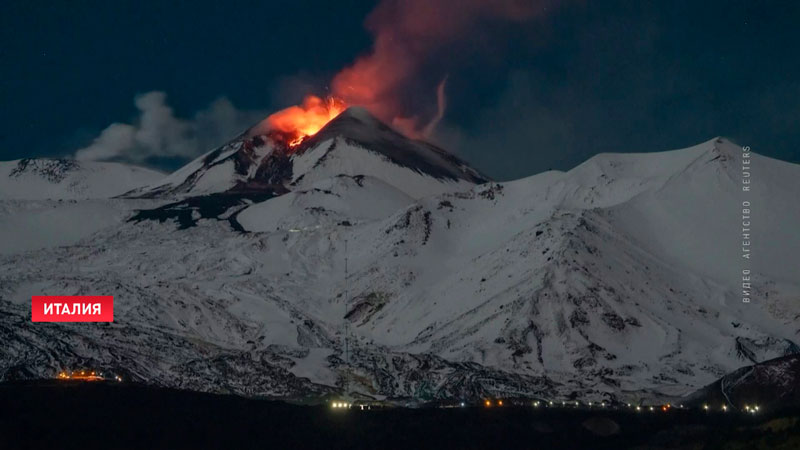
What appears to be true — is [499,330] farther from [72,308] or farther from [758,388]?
[72,308]

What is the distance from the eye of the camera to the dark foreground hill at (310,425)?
92750mm

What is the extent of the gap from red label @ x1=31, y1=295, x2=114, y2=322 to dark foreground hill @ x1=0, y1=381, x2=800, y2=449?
64.6m

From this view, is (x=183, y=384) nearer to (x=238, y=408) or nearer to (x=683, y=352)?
(x=238, y=408)

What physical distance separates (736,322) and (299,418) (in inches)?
3654

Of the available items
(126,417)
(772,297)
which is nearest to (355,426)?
(126,417)

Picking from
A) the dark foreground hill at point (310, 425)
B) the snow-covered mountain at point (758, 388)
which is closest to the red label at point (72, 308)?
the dark foreground hill at point (310, 425)

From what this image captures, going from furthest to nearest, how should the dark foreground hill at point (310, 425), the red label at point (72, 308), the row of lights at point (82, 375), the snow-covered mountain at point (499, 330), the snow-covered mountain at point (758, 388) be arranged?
the red label at point (72, 308) < the snow-covered mountain at point (499, 330) < the row of lights at point (82, 375) < the snow-covered mountain at point (758, 388) < the dark foreground hill at point (310, 425)

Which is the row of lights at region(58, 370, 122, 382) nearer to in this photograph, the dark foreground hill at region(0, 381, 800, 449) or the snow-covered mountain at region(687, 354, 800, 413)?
the dark foreground hill at region(0, 381, 800, 449)

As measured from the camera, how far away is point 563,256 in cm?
18475

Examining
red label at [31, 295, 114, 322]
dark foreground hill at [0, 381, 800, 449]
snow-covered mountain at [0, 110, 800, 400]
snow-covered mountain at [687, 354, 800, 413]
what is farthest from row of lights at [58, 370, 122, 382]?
snow-covered mountain at [687, 354, 800, 413]

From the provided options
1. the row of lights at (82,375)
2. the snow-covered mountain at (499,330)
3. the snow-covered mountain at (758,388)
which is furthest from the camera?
the snow-covered mountain at (499,330)

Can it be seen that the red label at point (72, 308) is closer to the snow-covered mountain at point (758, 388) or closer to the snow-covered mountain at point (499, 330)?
the snow-covered mountain at point (499, 330)

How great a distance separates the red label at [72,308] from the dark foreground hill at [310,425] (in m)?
64.6

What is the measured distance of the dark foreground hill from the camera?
92.8 m
